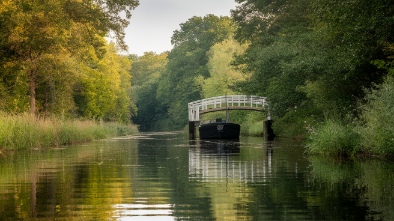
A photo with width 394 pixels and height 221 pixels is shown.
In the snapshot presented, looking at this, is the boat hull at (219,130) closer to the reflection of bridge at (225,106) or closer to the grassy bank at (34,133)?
the reflection of bridge at (225,106)

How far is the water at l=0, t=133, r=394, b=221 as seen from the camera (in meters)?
9.09

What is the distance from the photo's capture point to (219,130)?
177ft

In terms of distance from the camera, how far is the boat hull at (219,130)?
5362 cm

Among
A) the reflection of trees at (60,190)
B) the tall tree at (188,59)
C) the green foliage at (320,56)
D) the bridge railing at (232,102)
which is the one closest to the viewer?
the reflection of trees at (60,190)

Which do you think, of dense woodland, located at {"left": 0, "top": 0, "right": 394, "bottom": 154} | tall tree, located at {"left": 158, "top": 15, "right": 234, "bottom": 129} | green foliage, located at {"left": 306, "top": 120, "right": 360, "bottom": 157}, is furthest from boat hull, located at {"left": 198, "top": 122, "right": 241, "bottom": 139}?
tall tree, located at {"left": 158, "top": 15, "right": 234, "bottom": 129}

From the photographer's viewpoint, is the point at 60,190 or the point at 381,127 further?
the point at 381,127

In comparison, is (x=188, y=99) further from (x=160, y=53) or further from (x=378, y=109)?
(x=378, y=109)

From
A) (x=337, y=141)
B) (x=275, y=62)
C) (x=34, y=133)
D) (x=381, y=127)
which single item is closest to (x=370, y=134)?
(x=381, y=127)

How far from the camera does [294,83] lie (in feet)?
125

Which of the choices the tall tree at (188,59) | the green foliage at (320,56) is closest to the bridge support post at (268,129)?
the green foliage at (320,56)

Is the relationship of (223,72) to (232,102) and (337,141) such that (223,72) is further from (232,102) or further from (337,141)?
(337,141)

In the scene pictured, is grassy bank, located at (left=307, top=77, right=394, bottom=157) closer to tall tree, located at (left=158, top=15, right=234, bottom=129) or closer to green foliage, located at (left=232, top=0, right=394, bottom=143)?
green foliage, located at (left=232, top=0, right=394, bottom=143)

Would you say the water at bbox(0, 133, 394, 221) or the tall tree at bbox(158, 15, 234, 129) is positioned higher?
the tall tree at bbox(158, 15, 234, 129)

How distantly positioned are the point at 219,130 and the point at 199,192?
42.1 metres
